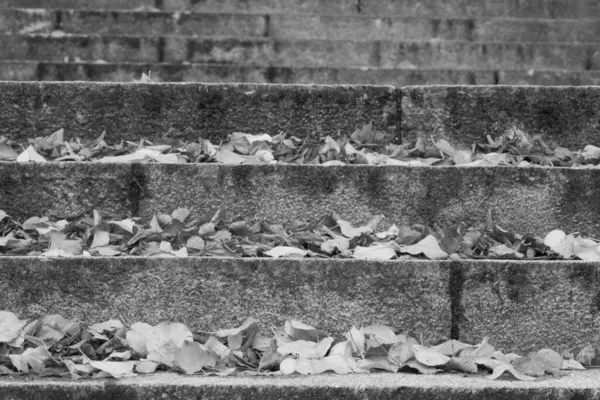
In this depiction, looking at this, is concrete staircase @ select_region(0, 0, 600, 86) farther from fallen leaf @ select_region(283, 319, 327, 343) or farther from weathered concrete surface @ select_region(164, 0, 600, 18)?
fallen leaf @ select_region(283, 319, 327, 343)

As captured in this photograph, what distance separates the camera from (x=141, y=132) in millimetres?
3600

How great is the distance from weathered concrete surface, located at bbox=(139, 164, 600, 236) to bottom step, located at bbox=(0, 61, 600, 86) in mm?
1911

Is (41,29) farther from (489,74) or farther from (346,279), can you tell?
(346,279)

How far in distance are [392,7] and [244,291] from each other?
12.1 ft

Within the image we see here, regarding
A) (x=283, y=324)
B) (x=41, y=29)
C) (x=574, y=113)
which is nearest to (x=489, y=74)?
(x=574, y=113)

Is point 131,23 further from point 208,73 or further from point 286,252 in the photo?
point 286,252

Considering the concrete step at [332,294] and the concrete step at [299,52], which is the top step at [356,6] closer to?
the concrete step at [299,52]

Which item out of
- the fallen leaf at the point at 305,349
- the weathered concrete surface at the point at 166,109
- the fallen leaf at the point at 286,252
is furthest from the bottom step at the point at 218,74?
the fallen leaf at the point at 305,349

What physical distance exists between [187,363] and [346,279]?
20.9 inches

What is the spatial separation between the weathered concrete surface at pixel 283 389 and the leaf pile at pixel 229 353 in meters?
0.06

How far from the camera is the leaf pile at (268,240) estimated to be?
280 cm

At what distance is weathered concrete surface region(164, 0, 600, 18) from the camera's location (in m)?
5.91

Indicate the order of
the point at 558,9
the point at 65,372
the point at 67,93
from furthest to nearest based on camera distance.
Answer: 1. the point at 558,9
2. the point at 67,93
3. the point at 65,372

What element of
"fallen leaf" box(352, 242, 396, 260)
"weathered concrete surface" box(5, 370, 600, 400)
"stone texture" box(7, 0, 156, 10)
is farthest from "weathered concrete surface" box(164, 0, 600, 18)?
"weathered concrete surface" box(5, 370, 600, 400)
